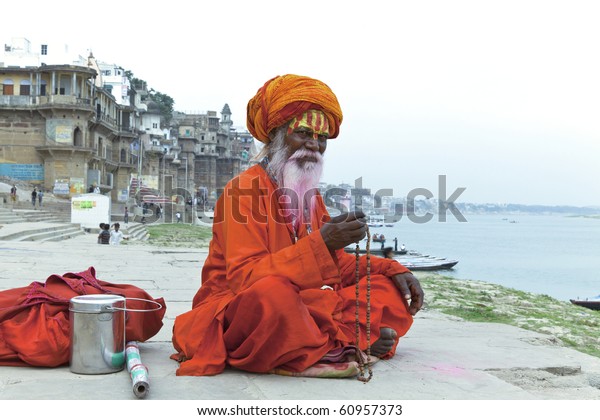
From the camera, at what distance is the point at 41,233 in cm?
1584

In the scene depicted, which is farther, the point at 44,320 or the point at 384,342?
the point at 384,342

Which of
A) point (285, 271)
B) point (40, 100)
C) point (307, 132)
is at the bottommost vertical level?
point (285, 271)

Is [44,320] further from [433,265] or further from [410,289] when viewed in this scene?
[433,265]

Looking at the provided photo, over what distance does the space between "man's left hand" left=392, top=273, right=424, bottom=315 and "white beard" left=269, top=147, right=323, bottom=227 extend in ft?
2.06

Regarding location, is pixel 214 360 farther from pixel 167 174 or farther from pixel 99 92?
pixel 167 174

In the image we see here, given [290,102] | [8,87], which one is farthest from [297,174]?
[8,87]

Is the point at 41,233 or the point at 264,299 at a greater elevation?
the point at 264,299

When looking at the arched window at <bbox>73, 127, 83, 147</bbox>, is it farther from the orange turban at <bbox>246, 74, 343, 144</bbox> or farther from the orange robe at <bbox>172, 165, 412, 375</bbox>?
the orange robe at <bbox>172, 165, 412, 375</bbox>

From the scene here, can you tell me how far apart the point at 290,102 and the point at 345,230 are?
2.66 feet

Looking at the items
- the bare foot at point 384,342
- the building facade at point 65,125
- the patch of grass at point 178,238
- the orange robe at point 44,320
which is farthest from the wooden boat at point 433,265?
the orange robe at point 44,320

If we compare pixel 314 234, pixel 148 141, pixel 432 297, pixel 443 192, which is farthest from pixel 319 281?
pixel 148 141

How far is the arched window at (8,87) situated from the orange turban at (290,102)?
39014mm

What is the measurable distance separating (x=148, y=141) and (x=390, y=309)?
5692cm

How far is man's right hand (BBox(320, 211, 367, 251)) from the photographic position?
2633mm
